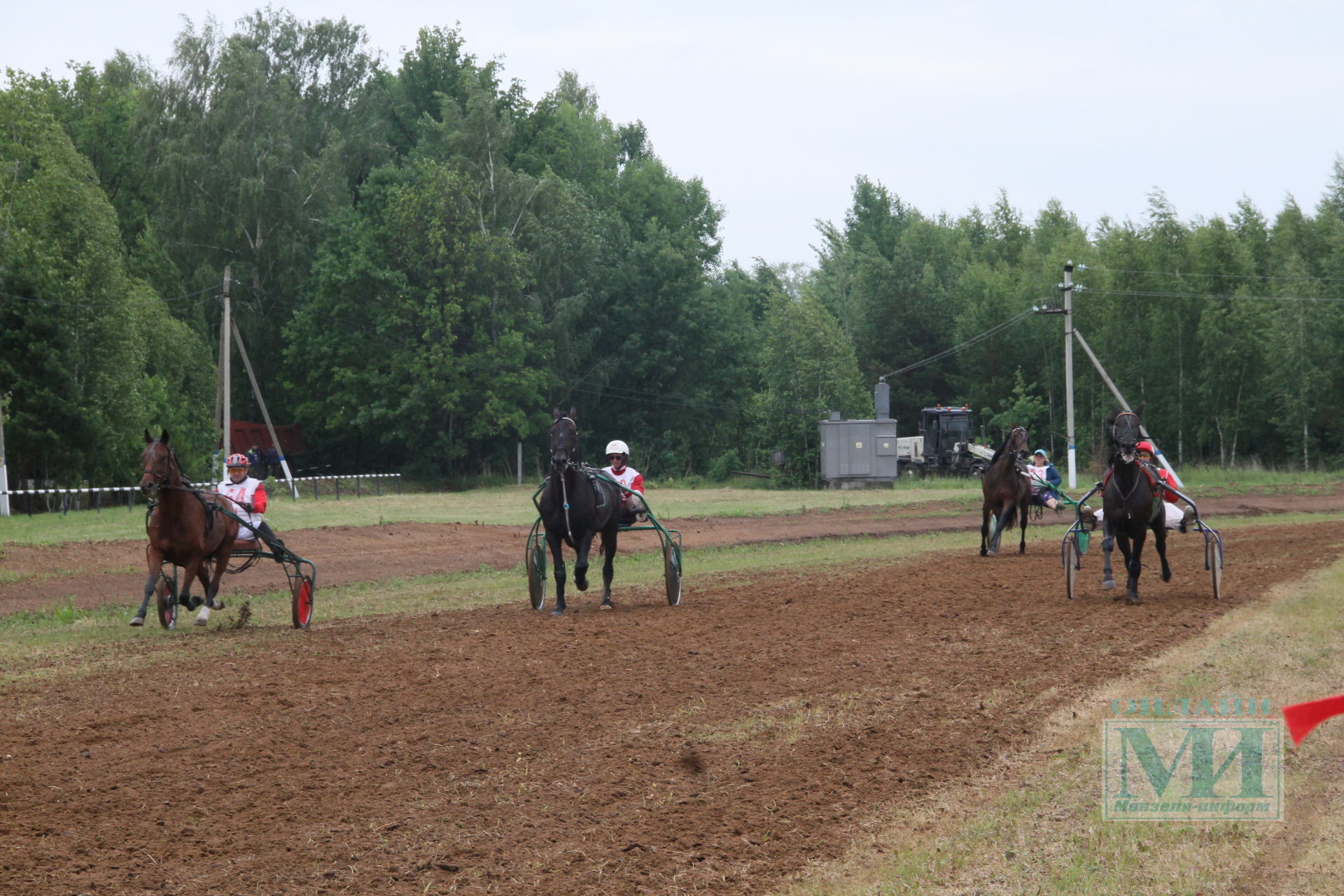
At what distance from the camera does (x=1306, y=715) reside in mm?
3570

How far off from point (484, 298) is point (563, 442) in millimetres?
37247

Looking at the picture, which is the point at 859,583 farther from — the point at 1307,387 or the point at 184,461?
the point at 1307,387

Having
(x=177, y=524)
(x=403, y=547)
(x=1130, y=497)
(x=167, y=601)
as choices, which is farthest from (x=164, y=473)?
(x=403, y=547)

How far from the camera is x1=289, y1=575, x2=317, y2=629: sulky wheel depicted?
1212 centimetres

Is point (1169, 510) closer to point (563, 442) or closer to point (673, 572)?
point (673, 572)

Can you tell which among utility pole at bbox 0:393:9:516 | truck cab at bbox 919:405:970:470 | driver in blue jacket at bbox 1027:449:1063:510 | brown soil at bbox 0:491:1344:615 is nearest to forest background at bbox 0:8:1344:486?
truck cab at bbox 919:405:970:470

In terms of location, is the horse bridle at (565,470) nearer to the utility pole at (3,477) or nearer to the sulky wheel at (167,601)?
the sulky wheel at (167,601)

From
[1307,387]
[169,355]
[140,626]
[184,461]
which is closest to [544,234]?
[169,355]

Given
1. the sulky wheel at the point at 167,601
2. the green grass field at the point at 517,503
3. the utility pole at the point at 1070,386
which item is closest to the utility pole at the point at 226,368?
the green grass field at the point at 517,503

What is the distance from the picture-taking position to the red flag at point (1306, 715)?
353 centimetres

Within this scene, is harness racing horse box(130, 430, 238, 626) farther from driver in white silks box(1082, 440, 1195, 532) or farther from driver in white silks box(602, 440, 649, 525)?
driver in white silks box(1082, 440, 1195, 532)

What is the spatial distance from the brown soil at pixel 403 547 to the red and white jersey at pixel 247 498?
3.54 metres

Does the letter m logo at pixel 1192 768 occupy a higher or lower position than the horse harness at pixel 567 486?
lower

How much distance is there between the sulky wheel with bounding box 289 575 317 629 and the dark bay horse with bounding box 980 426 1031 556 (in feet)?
32.1
